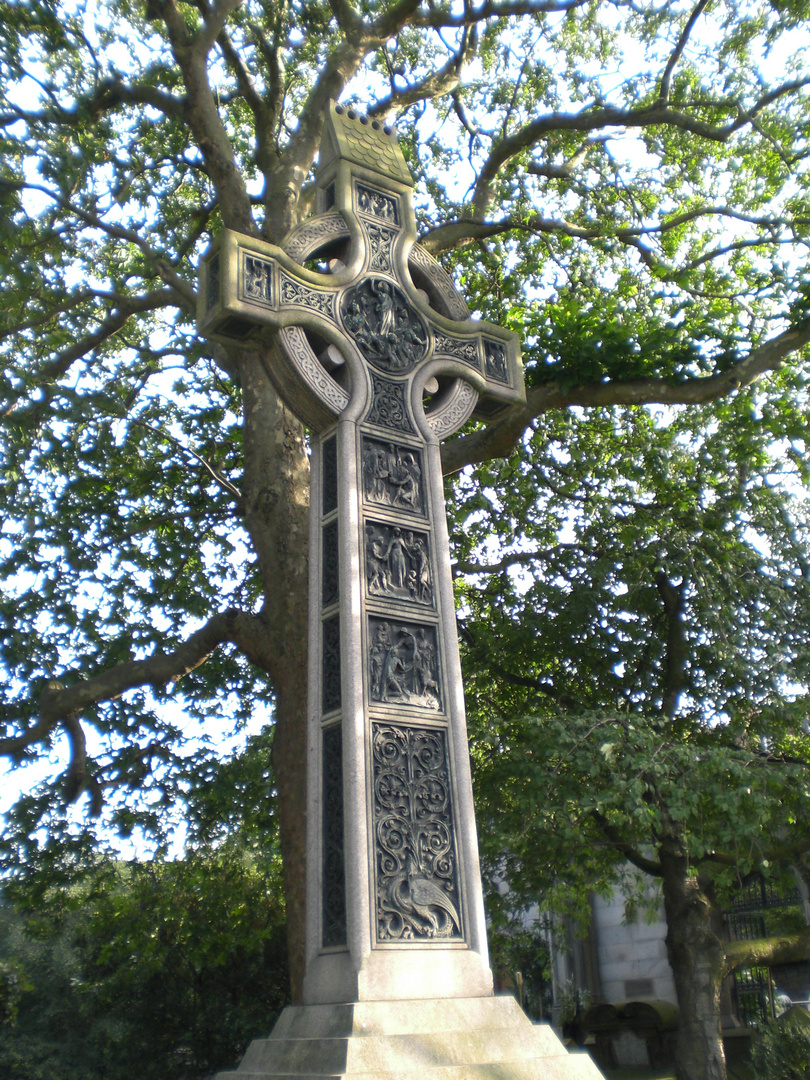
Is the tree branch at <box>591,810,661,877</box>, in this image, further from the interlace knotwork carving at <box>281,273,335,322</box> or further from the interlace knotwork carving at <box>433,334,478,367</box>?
the interlace knotwork carving at <box>281,273,335,322</box>

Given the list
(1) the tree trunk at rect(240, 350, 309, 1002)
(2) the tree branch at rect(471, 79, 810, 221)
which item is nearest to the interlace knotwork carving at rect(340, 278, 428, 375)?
(1) the tree trunk at rect(240, 350, 309, 1002)

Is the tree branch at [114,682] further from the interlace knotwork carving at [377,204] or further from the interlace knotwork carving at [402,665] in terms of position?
the interlace knotwork carving at [377,204]

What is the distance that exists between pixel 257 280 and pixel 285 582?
3566mm

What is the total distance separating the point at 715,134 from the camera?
10891 millimetres

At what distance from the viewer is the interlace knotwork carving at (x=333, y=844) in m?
4.54

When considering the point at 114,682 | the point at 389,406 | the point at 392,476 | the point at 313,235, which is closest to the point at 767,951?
the point at 114,682

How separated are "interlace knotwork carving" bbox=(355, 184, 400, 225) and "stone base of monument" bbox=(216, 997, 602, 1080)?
4927 millimetres

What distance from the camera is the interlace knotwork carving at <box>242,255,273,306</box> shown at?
563 centimetres

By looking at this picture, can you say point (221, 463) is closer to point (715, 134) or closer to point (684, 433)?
point (684, 433)

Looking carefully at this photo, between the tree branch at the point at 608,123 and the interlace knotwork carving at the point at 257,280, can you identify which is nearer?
the interlace knotwork carving at the point at 257,280

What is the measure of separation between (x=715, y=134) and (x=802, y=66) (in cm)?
129

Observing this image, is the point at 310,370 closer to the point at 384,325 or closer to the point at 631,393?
the point at 384,325

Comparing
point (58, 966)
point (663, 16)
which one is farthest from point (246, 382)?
point (58, 966)

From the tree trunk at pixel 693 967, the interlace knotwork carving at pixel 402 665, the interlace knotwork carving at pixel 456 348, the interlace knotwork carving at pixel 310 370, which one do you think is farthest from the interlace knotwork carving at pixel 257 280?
the tree trunk at pixel 693 967
